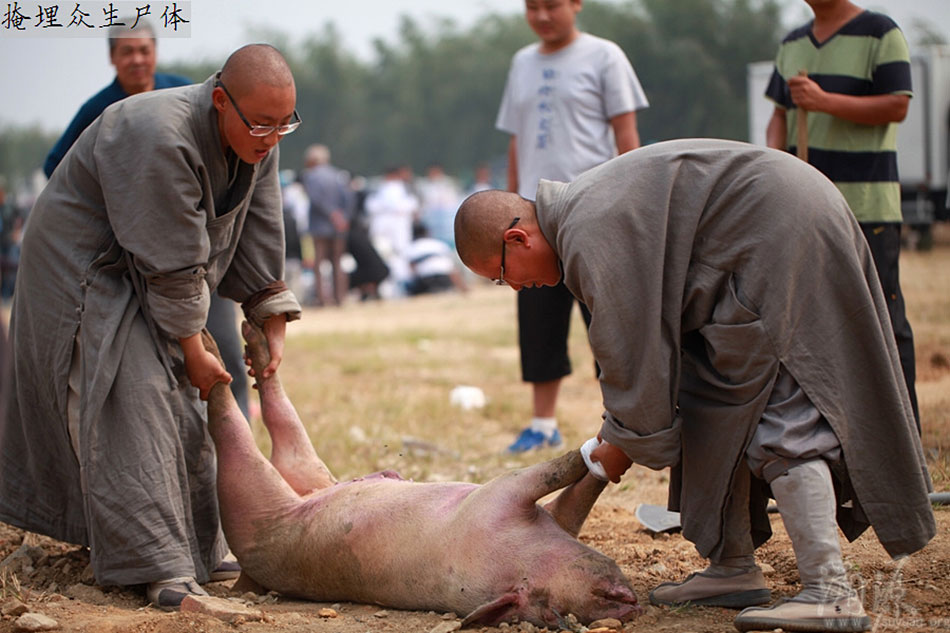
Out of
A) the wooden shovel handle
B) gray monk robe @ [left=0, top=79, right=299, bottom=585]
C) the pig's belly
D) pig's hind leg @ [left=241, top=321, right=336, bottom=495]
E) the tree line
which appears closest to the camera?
the pig's belly

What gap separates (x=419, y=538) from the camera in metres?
3.41

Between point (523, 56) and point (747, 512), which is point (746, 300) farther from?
point (523, 56)

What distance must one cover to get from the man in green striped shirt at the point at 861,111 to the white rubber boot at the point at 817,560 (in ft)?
4.74

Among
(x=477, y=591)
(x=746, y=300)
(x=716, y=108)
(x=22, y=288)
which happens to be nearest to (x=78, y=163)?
(x=22, y=288)

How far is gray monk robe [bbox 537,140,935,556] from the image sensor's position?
115 inches

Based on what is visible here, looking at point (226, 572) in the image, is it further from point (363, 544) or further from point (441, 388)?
point (441, 388)

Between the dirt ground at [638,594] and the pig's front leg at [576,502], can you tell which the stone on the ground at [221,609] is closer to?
the dirt ground at [638,594]

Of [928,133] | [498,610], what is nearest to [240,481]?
[498,610]

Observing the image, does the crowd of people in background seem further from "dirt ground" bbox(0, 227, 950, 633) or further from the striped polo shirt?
Answer: the striped polo shirt

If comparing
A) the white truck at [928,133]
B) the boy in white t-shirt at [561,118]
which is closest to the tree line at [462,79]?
the white truck at [928,133]

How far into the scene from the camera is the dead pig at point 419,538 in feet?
10.4

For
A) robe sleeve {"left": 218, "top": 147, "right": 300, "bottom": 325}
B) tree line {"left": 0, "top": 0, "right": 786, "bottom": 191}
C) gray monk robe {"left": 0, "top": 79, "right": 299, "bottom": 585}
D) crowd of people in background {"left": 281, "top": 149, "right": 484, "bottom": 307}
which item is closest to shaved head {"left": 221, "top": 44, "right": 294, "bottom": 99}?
gray monk robe {"left": 0, "top": 79, "right": 299, "bottom": 585}

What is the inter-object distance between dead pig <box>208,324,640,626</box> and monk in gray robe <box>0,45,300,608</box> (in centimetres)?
21

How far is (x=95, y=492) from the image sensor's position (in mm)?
3592
